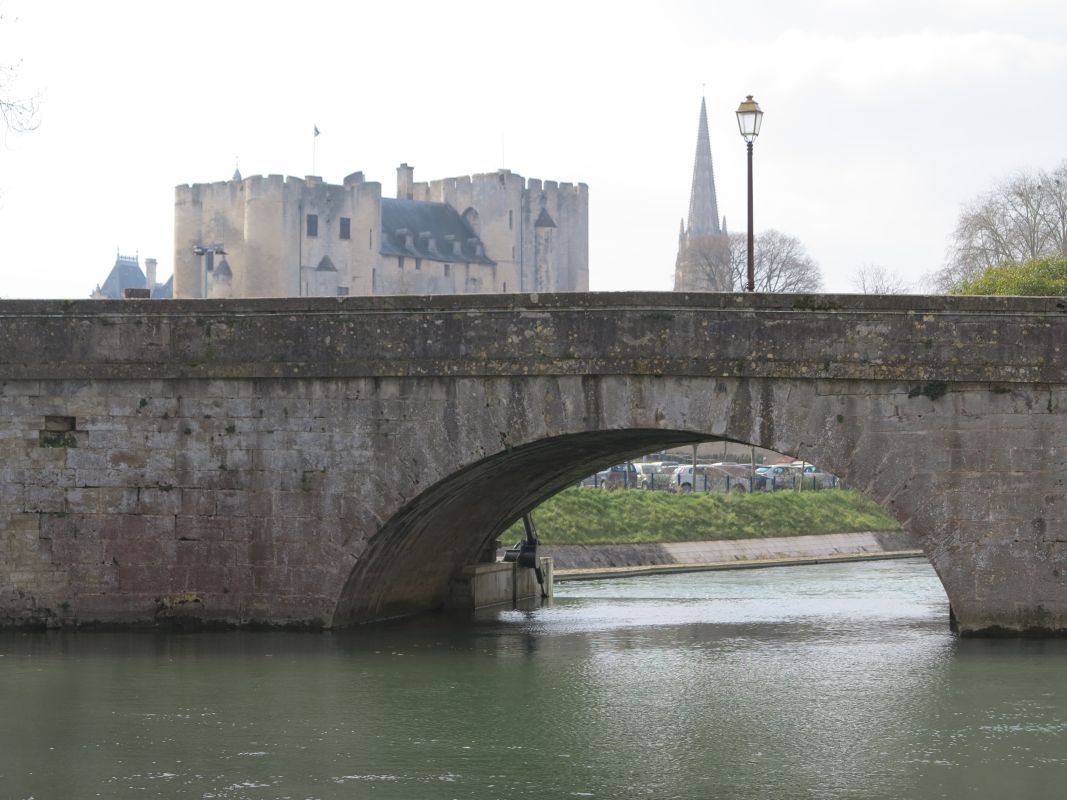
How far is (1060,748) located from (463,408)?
729cm

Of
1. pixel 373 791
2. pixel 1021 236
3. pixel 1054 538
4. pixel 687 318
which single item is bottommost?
pixel 373 791

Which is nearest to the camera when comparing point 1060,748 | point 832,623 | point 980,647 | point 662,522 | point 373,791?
point 373,791

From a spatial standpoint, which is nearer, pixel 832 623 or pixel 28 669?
pixel 28 669

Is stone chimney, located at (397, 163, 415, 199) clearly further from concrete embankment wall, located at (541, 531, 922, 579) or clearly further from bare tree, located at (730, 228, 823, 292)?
concrete embankment wall, located at (541, 531, 922, 579)

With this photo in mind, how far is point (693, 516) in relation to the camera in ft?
130

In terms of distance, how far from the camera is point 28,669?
17141 millimetres

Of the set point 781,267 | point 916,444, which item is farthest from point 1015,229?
point 916,444

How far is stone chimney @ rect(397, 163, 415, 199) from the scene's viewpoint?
373ft

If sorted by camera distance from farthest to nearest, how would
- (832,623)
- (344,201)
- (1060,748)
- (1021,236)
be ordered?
(344,201)
(1021,236)
(832,623)
(1060,748)

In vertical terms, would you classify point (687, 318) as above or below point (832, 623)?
above

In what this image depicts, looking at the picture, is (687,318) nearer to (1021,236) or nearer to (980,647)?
(980,647)

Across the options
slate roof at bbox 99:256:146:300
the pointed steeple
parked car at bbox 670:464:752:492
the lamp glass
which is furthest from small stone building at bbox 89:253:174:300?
the lamp glass

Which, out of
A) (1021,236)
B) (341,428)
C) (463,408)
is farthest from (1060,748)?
(1021,236)

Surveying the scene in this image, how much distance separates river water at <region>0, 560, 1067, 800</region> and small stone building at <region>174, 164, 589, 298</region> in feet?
258
